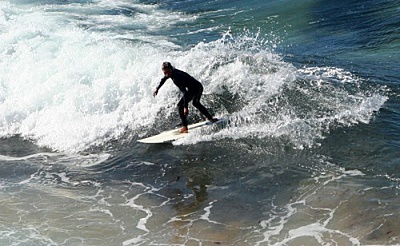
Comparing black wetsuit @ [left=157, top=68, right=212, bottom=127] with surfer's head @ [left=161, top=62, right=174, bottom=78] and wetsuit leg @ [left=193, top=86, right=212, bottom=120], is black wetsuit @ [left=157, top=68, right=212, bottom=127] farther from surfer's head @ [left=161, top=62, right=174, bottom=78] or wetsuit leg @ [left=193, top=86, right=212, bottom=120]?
surfer's head @ [left=161, top=62, right=174, bottom=78]

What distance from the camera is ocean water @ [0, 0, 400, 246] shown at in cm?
873

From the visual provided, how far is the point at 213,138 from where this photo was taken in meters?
12.2

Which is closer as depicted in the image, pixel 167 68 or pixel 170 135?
pixel 167 68

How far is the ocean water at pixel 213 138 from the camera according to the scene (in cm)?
873

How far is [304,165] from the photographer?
10352 millimetres

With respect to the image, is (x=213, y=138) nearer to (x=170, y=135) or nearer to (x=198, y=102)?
(x=198, y=102)

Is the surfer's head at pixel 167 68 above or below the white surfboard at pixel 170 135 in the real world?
above

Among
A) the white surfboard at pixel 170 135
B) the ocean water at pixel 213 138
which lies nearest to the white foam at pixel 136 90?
the ocean water at pixel 213 138

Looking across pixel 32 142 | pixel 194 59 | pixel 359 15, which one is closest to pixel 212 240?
pixel 32 142

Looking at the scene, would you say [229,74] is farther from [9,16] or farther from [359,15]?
[9,16]

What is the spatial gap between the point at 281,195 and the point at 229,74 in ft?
19.4

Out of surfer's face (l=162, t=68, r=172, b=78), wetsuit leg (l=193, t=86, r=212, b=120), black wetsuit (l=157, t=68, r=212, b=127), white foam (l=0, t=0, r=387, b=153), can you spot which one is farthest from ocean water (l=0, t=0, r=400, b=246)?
surfer's face (l=162, t=68, r=172, b=78)

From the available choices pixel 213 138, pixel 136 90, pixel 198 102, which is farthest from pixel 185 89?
pixel 136 90

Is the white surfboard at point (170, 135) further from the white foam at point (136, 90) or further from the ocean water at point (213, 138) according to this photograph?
the white foam at point (136, 90)
